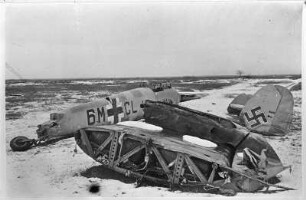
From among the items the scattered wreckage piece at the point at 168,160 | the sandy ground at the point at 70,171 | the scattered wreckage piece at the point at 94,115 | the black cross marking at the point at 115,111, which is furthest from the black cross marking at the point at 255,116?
the black cross marking at the point at 115,111

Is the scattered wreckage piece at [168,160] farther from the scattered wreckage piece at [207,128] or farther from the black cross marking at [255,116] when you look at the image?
the black cross marking at [255,116]

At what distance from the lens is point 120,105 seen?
528cm

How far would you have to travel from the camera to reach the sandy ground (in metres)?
4.46

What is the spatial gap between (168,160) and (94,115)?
1409 mm

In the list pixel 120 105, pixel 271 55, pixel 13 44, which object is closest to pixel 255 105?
pixel 271 55

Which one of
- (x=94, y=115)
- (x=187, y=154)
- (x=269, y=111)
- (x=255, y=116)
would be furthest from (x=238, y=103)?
(x=94, y=115)

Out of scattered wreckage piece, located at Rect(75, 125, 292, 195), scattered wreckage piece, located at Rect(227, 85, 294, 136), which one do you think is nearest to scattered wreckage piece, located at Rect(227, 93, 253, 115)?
scattered wreckage piece, located at Rect(227, 85, 294, 136)

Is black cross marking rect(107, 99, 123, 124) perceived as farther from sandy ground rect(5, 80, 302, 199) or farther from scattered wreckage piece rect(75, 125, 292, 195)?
sandy ground rect(5, 80, 302, 199)

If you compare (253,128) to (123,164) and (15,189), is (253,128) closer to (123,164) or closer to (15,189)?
(123,164)

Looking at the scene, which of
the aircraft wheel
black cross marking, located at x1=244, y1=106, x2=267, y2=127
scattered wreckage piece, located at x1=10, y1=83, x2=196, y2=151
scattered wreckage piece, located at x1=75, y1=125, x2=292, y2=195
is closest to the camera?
scattered wreckage piece, located at x1=75, y1=125, x2=292, y2=195

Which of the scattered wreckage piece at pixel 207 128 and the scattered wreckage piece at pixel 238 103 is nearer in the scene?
the scattered wreckage piece at pixel 207 128

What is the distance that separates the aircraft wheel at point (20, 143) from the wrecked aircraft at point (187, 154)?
769 mm

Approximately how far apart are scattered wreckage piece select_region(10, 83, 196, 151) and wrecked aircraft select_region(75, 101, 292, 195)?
0.22 m

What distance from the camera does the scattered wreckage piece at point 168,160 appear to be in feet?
13.4
